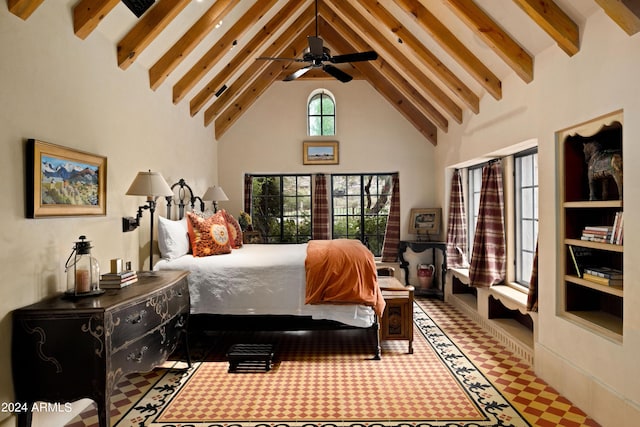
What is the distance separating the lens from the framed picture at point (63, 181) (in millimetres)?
2389

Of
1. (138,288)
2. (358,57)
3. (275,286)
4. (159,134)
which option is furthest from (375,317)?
(159,134)

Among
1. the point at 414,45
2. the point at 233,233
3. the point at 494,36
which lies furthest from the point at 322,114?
the point at 494,36

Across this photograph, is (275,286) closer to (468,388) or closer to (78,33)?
(468,388)

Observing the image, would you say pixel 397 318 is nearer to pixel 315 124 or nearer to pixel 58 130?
pixel 58 130

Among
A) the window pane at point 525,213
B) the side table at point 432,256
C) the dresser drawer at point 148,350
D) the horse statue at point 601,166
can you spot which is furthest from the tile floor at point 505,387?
the side table at point 432,256

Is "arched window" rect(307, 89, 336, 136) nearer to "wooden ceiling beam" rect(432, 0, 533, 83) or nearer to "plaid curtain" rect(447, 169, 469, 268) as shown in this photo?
"plaid curtain" rect(447, 169, 469, 268)

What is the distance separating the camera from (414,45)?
14.8ft

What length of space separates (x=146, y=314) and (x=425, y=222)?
16.0ft

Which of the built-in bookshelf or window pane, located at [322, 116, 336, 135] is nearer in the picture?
the built-in bookshelf

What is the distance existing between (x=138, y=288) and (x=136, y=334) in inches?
13.3

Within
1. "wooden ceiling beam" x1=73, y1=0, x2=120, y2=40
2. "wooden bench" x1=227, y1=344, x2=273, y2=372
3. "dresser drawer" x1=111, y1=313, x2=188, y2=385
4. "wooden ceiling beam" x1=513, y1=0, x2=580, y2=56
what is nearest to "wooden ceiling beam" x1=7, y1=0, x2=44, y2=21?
"wooden ceiling beam" x1=73, y1=0, x2=120, y2=40

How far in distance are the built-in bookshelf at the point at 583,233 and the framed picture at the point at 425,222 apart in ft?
11.2

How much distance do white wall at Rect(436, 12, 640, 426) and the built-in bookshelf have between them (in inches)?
2.6

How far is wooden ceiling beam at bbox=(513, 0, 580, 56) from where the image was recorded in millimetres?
2795
